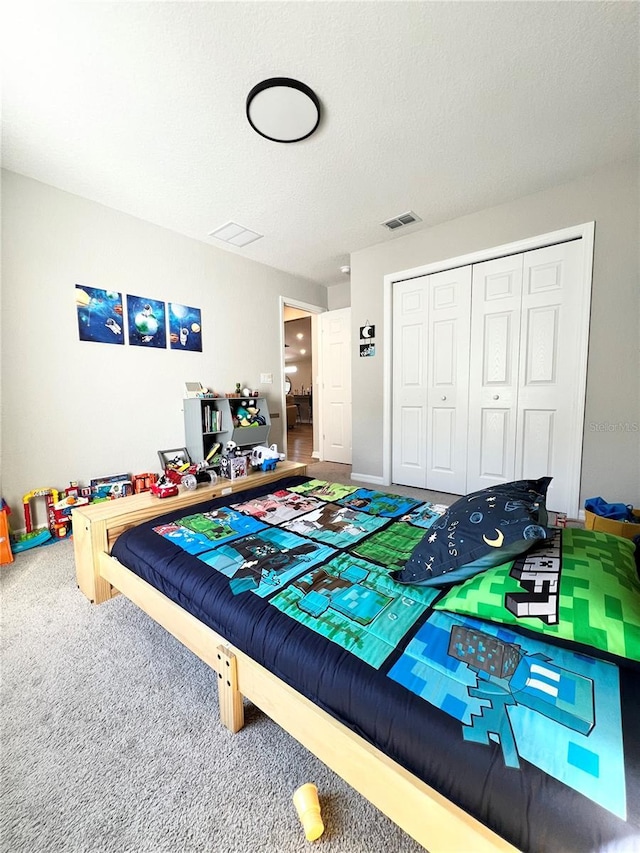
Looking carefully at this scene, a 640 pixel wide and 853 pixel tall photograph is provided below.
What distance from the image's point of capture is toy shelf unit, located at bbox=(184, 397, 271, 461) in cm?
309

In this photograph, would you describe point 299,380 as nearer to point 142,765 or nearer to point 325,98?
point 325,98

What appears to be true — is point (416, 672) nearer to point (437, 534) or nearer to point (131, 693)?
point (437, 534)

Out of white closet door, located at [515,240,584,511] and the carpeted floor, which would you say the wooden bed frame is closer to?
the carpeted floor

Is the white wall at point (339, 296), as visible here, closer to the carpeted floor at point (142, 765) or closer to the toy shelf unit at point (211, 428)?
the toy shelf unit at point (211, 428)

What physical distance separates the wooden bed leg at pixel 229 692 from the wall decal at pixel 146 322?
2693mm

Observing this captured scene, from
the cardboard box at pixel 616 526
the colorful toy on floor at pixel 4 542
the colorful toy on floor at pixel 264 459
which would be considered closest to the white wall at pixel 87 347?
the colorful toy on floor at pixel 4 542

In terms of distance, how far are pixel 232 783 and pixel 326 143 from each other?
2.95 meters

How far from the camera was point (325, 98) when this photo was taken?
1729mm

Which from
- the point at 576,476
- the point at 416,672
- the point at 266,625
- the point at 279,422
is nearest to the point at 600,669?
the point at 416,672

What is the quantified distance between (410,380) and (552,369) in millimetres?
1206

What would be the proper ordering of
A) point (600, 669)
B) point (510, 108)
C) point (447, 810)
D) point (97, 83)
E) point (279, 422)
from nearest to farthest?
point (447, 810), point (600, 669), point (97, 83), point (510, 108), point (279, 422)

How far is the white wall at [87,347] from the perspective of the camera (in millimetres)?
2305

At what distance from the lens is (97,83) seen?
1.62m

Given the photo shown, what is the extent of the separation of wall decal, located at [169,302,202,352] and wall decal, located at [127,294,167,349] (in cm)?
7
